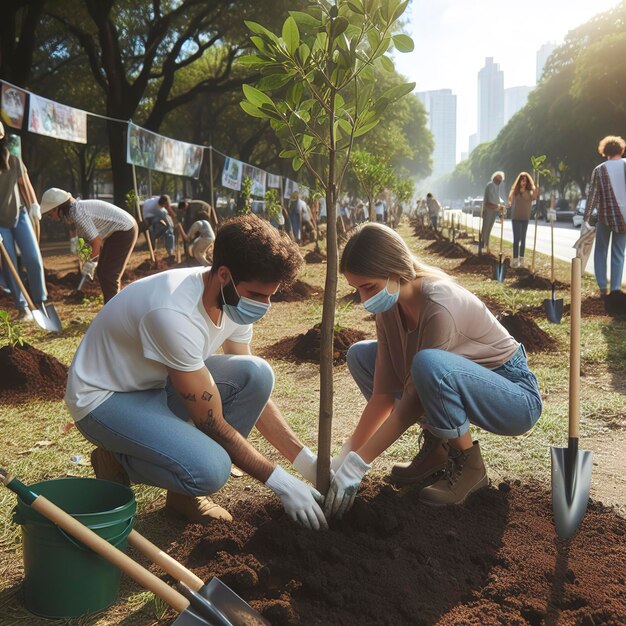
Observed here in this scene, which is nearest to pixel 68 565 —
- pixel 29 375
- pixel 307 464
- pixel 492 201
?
pixel 307 464


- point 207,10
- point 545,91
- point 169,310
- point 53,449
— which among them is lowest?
point 53,449

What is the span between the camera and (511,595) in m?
2.29

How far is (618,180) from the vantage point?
7.47 m

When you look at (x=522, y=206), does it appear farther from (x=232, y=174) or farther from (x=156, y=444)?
(x=156, y=444)

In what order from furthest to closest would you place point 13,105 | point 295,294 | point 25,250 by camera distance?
point 295,294, point 13,105, point 25,250

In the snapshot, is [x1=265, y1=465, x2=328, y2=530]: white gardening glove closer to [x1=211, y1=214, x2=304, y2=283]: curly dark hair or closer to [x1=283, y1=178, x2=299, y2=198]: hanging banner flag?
[x1=211, y1=214, x2=304, y2=283]: curly dark hair

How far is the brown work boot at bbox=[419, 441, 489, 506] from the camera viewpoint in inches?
116

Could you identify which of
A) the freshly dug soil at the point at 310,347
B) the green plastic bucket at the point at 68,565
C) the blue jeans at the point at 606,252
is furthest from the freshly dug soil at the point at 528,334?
the green plastic bucket at the point at 68,565

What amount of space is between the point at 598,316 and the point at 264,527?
6.03 metres

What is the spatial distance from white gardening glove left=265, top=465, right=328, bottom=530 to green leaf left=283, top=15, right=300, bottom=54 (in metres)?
1.52

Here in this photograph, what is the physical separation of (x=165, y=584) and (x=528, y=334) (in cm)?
502

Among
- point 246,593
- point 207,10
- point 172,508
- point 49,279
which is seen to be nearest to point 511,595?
point 246,593

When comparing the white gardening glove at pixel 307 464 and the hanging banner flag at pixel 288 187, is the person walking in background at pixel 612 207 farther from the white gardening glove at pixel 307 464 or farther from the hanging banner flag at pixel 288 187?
the hanging banner flag at pixel 288 187

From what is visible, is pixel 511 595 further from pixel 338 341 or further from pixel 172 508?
pixel 338 341
